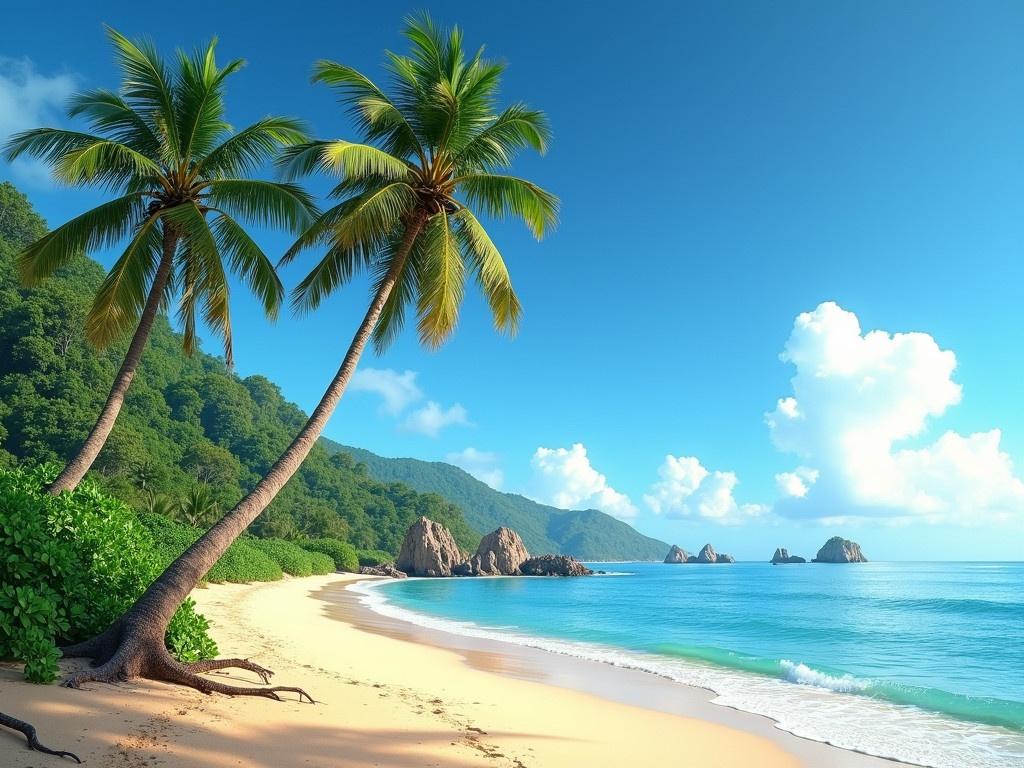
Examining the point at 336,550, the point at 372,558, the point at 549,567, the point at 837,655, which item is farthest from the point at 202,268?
the point at 549,567

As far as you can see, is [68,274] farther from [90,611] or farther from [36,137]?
[90,611]

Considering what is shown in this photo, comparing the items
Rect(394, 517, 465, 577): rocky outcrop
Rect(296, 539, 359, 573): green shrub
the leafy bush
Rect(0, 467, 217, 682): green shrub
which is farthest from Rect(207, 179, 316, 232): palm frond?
Rect(394, 517, 465, 577): rocky outcrop

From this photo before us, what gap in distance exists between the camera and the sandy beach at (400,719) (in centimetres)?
533

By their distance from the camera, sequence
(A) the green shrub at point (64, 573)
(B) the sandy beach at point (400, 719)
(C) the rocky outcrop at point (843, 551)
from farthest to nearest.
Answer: (C) the rocky outcrop at point (843, 551), (A) the green shrub at point (64, 573), (B) the sandy beach at point (400, 719)

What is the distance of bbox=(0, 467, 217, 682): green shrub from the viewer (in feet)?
20.9

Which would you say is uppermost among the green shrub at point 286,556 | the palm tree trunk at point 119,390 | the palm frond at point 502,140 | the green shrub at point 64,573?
the palm frond at point 502,140

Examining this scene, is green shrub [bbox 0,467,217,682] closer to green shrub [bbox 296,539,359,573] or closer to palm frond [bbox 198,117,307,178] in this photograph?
palm frond [bbox 198,117,307,178]

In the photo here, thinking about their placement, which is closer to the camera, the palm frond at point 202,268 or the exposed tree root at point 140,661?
the exposed tree root at point 140,661

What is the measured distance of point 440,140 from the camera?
11250 mm

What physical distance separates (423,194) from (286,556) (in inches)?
1621

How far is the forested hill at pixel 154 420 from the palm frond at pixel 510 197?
49.3 feet

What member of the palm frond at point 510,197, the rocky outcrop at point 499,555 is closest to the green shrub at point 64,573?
the palm frond at point 510,197

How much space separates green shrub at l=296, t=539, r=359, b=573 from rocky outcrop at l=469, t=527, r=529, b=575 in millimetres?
27215

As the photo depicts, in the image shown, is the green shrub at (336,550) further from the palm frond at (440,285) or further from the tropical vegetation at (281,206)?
the palm frond at (440,285)
